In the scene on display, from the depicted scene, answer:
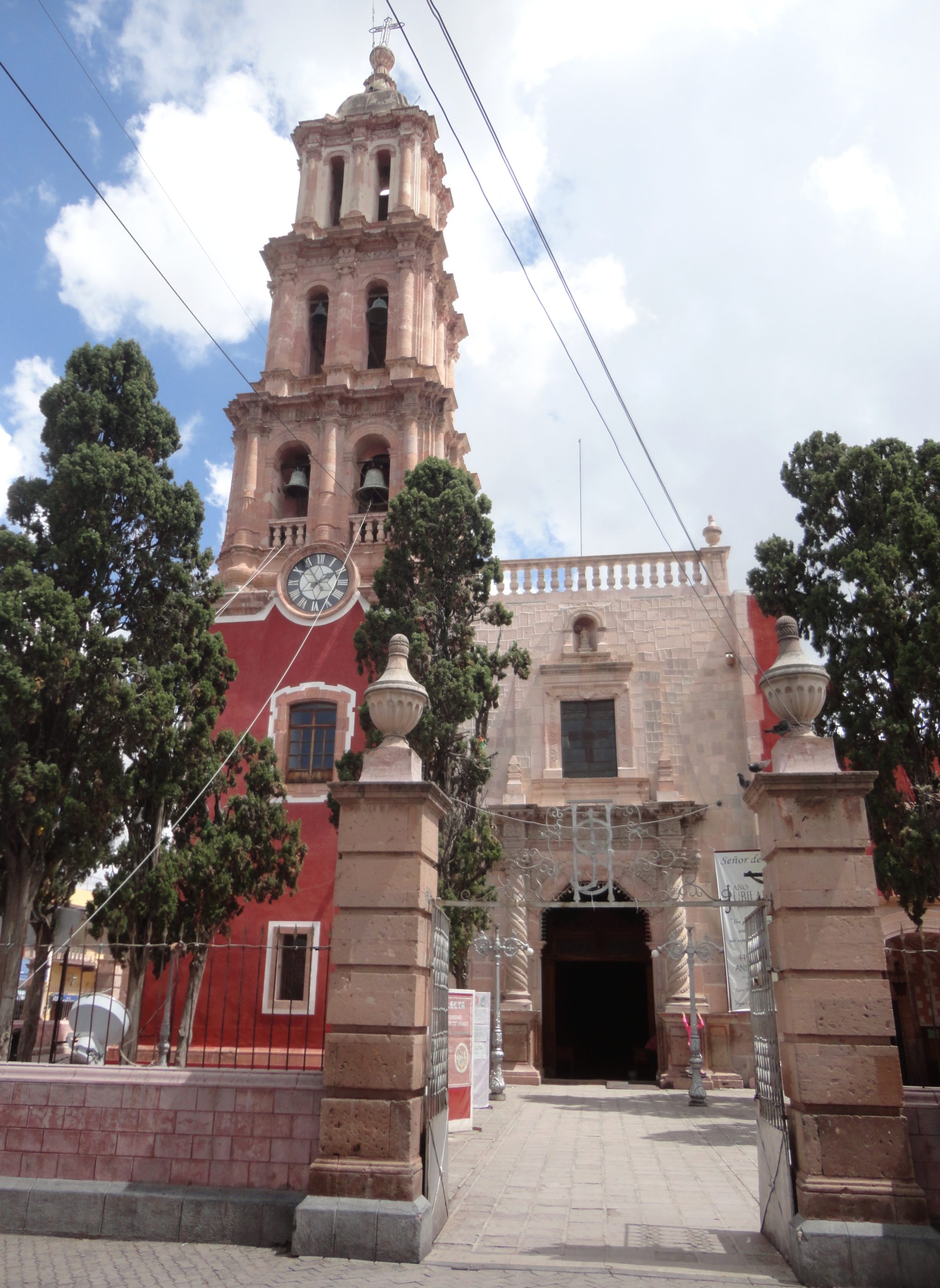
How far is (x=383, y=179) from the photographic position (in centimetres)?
2366

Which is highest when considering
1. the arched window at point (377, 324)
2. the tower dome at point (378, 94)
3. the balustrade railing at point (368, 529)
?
the tower dome at point (378, 94)

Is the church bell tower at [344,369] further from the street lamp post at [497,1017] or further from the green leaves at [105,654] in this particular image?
the street lamp post at [497,1017]

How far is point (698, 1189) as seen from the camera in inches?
311

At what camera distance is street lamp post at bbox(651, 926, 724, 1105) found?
44.6 ft

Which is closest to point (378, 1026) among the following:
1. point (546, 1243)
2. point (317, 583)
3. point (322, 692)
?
point (546, 1243)

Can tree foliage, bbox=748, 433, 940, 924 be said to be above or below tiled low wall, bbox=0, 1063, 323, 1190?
above

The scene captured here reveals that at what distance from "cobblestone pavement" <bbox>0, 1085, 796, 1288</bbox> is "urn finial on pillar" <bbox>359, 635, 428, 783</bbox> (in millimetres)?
3006

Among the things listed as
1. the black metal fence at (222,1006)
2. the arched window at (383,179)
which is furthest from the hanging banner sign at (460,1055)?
the arched window at (383,179)

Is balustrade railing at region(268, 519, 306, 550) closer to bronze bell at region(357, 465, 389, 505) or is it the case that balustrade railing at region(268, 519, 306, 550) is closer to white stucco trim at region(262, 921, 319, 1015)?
bronze bell at region(357, 465, 389, 505)

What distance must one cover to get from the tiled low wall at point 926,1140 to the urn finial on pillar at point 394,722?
3.83m

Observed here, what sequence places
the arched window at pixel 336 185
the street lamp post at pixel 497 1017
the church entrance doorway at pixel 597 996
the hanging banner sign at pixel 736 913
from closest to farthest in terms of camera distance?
the street lamp post at pixel 497 1017, the hanging banner sign at pixel 736 913, the church entrance doorway at pixel 597 996, the arched window at pixel 336 185

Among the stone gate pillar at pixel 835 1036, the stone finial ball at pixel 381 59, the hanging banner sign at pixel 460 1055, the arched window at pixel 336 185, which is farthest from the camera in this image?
the stone finial ball at pixel 381 59

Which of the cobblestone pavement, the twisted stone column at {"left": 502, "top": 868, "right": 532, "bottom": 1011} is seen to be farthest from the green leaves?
the twisted stone column at {"left": 502, "top": 868, "right": 532, "bottom": 1011}

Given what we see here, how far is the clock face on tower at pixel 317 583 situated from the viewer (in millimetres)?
17828
